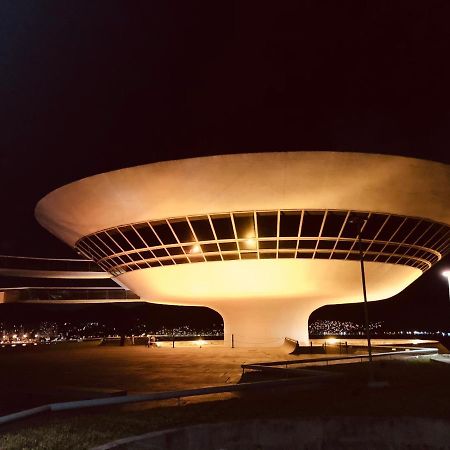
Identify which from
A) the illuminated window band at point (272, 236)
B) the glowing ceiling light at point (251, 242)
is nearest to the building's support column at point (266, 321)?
the illuminated window band at point (272, 236)

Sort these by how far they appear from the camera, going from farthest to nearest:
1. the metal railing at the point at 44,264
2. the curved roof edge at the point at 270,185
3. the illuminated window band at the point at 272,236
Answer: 1. the metal railing at the point at 44,264
2. the illuminated window band at the point at 272,236
3. the curved roof edge at the point at 270,185

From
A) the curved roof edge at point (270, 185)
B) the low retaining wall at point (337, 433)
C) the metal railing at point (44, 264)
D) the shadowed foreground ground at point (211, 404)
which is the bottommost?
the low retaining wall at point (337, 433)

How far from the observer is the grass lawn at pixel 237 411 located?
8445 mm

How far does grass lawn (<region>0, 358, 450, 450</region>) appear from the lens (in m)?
8.45

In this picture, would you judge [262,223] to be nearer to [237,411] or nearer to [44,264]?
[237,411]

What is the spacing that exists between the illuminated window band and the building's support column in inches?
228

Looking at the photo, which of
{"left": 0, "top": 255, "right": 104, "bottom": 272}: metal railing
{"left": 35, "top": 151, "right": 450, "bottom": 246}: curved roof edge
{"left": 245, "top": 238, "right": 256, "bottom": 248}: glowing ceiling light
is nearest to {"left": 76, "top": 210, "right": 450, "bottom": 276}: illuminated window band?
{"left": 245, "top": 238, "right": 256, "bottom": 248}: glowing ceiling light

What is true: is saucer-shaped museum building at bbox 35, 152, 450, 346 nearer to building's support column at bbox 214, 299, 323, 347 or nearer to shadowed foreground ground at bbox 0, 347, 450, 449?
building's support column at bbox 214, 299, 323, 347

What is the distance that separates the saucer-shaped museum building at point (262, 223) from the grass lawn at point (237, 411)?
11.4 metres

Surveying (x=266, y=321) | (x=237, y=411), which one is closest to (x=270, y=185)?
(x=266, y=321)

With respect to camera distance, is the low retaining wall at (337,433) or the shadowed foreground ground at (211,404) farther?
the low retaining wall at (337,433)

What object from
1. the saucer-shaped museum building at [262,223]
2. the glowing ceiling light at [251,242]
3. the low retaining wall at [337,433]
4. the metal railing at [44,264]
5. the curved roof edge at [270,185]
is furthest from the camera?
the metal railing at [44,264]

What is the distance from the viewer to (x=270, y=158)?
2247cm

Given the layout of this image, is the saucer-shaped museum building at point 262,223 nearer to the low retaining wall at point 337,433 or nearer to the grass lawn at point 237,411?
the grass lawn at point 237,411
